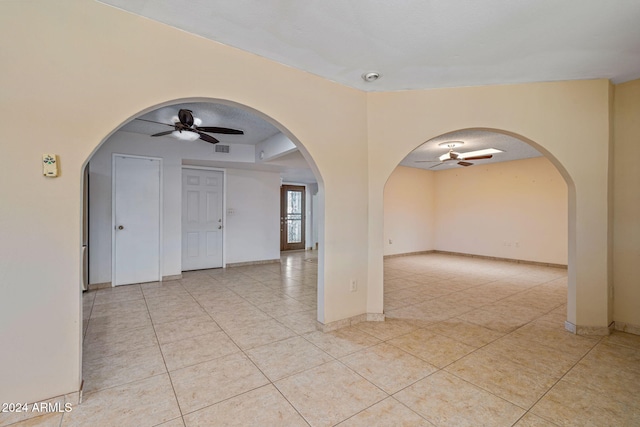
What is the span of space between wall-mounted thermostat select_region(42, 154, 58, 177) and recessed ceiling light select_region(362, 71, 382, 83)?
271cm

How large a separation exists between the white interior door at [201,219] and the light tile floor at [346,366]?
194 centimetres

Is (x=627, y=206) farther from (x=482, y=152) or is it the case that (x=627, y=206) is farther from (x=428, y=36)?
(x=482, y=152)

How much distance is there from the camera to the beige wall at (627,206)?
119 inches

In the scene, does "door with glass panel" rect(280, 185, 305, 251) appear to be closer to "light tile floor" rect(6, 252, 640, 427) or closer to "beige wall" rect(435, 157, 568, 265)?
"beige wall" rect(435, 157, 568, 265)

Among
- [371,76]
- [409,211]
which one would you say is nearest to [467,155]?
[409,211]

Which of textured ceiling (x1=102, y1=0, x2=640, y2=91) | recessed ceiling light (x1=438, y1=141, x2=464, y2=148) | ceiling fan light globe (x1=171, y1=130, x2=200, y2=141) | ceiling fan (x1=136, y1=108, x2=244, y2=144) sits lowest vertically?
ceiling fan light globe (x1=171, y1=130, x2=200, y2=141)

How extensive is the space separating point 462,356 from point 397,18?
287 cm

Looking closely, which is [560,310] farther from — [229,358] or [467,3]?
[229,358]

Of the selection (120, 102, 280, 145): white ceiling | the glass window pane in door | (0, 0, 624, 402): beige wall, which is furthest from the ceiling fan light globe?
the glass window pane in door

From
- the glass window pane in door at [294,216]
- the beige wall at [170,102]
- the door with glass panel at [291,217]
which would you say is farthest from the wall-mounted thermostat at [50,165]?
the glass window pane in door at [294,216]

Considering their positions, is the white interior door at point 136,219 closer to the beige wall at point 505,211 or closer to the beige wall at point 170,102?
the beige wall at point 170,102

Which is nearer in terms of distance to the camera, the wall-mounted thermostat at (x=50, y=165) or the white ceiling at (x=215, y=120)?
the wall-mounted thermostat at (x=50, y=165)

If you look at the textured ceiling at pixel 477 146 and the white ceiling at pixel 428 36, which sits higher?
the white ceiling at pixel 428 36

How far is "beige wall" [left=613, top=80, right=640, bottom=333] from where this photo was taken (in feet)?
9.89
